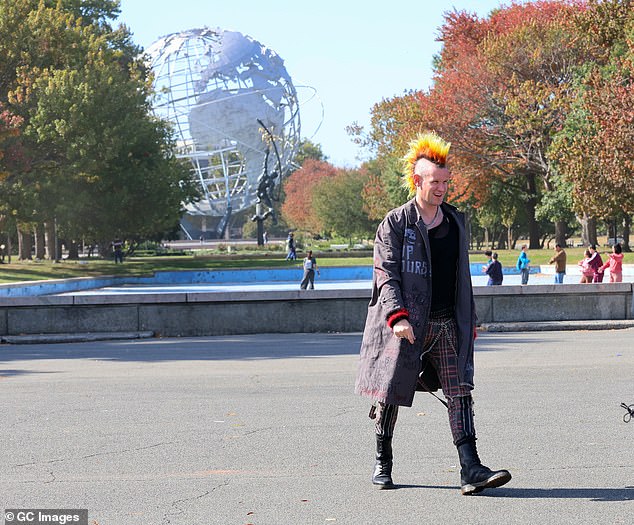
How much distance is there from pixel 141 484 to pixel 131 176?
160 ft

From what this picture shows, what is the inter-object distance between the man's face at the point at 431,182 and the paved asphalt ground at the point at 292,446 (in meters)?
1.68

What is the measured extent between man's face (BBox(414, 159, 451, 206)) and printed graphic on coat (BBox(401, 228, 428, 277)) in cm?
24

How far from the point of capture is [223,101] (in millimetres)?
114938

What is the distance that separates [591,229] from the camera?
185ft

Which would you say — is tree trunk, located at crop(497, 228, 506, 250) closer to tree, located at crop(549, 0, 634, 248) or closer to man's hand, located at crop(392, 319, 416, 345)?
tree, located at crop(549, 0, 634, 248)

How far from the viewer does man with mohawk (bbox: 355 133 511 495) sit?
623 cm

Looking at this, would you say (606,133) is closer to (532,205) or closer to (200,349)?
(532,205)

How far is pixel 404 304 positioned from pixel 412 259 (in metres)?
0.26

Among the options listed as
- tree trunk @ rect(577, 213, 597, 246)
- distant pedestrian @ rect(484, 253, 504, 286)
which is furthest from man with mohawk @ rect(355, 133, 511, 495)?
tree trunk @ rect(577, 213, 597, 246)

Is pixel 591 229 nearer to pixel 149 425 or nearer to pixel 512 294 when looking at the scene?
pixel 512 294

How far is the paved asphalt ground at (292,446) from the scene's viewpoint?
5.97 meters

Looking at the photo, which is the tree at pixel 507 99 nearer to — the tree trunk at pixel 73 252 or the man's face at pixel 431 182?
the tree trunk at pixel 73 252

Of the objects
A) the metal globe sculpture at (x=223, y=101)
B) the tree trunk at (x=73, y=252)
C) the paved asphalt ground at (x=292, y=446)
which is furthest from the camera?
the metal globe sculpture at (x=223, y=101)

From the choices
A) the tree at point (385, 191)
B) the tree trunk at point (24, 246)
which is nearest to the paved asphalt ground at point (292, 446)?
the tree trunk at point (24, 246)
